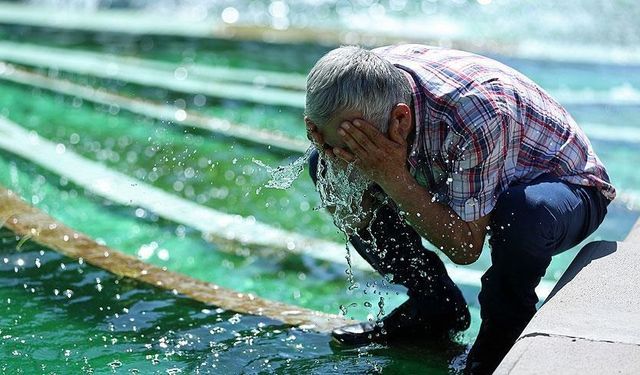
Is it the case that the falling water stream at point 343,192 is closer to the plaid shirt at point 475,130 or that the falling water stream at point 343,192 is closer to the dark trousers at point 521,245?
the plaid shirt at point 475,130

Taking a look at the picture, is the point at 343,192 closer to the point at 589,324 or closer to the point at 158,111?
the point at 589,324

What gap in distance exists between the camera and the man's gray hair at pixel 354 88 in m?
2.96

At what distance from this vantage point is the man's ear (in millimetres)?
3006

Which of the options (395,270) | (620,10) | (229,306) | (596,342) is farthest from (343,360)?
(620,10)

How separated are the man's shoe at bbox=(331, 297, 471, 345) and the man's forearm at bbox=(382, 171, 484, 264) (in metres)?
0.49

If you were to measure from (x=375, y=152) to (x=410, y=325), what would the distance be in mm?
917

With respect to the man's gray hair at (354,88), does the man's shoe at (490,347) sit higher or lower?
lower

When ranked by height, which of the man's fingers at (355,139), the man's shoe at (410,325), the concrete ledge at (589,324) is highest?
the man's fingers at (355,139)

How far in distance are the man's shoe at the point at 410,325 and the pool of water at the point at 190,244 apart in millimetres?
61

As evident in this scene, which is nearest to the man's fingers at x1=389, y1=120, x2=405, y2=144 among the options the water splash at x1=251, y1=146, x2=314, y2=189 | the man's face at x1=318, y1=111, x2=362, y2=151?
the man's face at x1=318, y1=111, x2=362, y2=151

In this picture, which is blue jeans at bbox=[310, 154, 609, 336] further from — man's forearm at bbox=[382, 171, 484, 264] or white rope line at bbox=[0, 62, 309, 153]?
white rope line at bbox=[0, 62, 309, 153]

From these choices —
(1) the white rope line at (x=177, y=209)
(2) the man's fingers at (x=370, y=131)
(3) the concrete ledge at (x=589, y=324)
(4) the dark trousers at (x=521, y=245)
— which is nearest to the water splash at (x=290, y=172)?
(2) the man's fingers at (x=370, y=131)

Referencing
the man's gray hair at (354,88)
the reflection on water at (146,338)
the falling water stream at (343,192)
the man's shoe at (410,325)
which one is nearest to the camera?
the man's gray hair at (354,88)

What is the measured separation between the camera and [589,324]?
296cm
